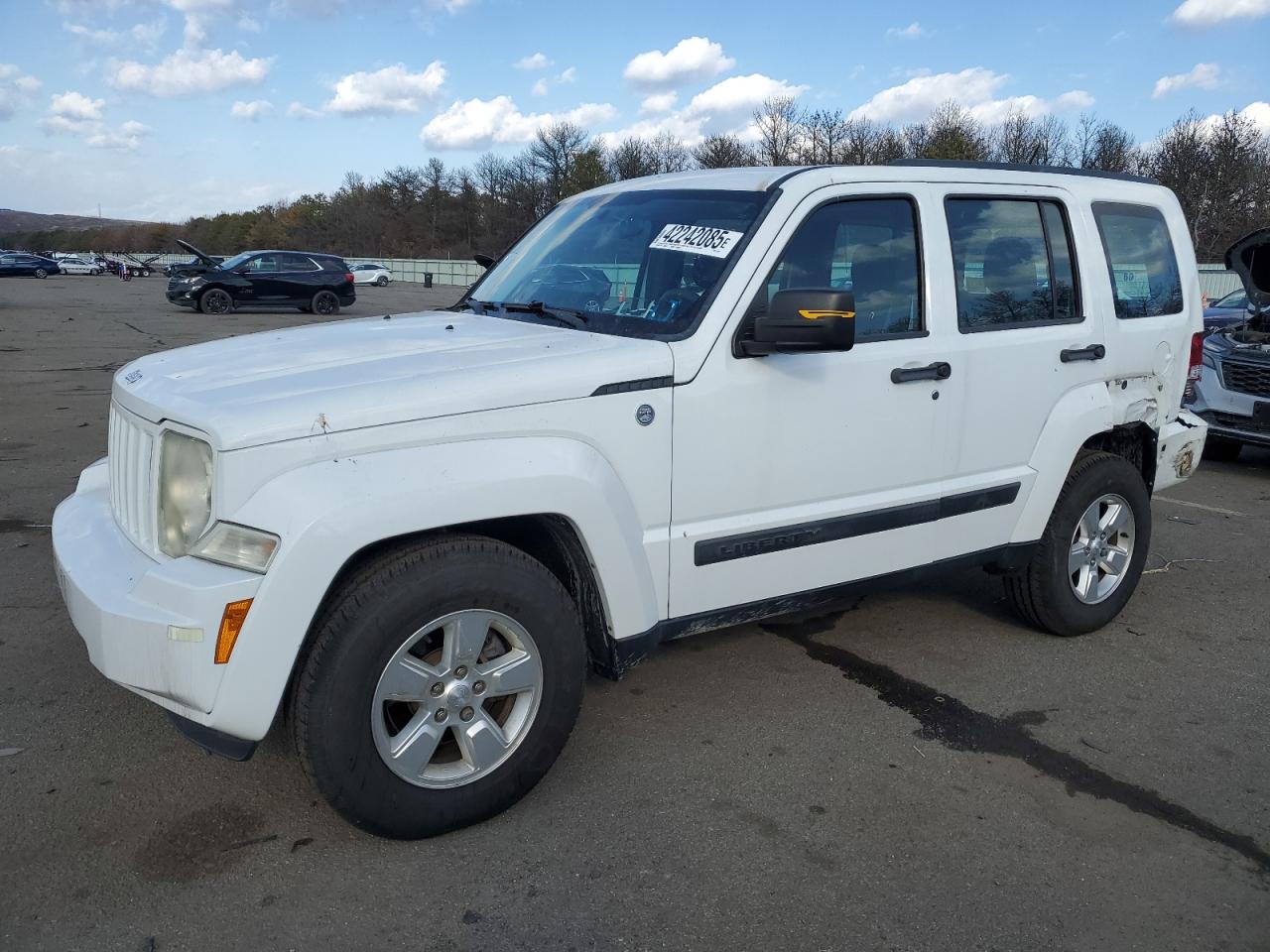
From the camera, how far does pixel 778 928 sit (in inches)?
102

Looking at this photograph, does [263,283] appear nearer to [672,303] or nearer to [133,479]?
[133,479]

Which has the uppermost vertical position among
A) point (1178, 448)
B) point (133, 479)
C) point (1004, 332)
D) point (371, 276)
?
point (371, 276)

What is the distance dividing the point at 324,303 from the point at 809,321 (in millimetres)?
24753

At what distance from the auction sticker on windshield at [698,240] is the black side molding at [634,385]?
564mm

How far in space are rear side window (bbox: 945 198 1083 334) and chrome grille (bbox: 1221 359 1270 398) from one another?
514cm

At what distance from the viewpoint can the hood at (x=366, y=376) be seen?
8.59ft

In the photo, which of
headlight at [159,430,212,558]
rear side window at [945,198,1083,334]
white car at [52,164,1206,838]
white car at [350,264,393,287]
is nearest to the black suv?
white car at [52,164,1206,838]

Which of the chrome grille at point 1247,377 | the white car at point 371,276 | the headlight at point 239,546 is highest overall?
→ the white car at point 371,276

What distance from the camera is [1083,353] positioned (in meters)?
4.23

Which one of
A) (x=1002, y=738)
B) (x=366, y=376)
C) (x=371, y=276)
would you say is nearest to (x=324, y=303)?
(x=366, y=376)

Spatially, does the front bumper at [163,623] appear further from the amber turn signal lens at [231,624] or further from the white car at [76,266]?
the white car at [76,266]

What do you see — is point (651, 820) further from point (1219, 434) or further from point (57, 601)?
point (1219, 434)

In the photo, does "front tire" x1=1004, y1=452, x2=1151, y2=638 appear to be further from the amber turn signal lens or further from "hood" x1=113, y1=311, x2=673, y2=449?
the amber turn signal lens

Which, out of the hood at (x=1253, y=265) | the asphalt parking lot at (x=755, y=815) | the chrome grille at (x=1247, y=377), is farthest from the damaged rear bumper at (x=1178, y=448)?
the chrome grille at (x=1247, y=377)
